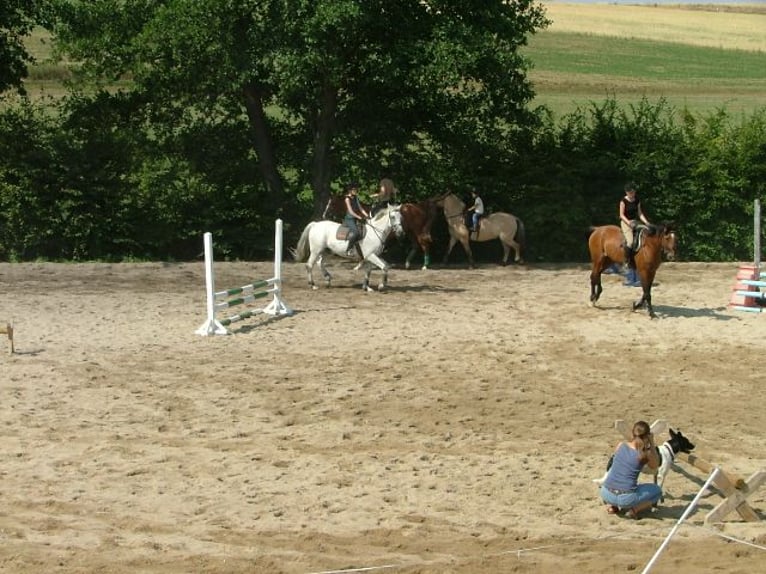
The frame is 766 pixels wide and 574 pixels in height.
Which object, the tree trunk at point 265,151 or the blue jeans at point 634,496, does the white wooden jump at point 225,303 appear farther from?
the blue jeans at point 634,496

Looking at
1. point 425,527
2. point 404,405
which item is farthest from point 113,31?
point 425,527

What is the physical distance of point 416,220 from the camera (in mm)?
29984

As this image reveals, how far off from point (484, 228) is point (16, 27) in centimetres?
1216

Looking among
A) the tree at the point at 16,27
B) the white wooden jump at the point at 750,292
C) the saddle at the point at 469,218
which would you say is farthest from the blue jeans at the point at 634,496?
the tree at the point at 16,27

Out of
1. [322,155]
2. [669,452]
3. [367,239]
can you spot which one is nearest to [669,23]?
[322,155]

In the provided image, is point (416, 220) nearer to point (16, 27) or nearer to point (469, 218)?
point (469, 218)

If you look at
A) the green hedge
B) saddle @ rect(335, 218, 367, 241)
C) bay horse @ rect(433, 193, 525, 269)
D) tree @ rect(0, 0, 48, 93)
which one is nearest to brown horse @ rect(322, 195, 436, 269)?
bay horse @ rect(433, 193, 525, 269)

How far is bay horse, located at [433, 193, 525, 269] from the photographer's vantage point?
3006 cm

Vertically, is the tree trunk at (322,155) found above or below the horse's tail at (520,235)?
above

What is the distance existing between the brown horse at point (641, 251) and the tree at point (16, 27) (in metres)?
14.3

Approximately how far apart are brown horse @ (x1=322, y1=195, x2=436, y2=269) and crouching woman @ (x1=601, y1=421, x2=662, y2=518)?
1639cm

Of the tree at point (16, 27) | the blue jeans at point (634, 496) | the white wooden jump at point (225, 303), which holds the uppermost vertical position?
the tree at point (16, 27)

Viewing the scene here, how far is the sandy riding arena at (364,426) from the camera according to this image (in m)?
12.1

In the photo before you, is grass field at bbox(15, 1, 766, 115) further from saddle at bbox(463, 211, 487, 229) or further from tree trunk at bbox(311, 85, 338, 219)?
saddle at bbox(463, 211, 487, 229)
